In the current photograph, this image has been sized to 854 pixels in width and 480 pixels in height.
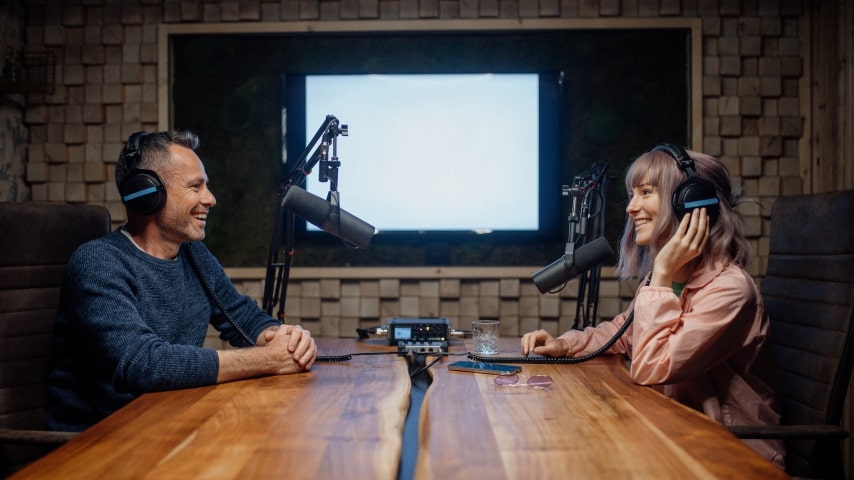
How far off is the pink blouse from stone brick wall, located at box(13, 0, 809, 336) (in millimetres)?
1636

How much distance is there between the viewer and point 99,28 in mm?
3367

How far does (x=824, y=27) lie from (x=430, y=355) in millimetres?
2515

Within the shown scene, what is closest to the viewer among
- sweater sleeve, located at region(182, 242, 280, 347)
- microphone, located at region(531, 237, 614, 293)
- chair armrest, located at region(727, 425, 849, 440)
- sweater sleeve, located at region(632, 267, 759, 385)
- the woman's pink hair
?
chair armrest, located at region(727, 425, 849, 440)

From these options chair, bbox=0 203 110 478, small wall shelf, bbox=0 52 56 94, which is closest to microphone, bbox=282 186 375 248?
chair, bbox=0 203 110 478

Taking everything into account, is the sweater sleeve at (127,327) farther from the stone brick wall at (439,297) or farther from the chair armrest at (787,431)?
the stone brick wall at (439,297)

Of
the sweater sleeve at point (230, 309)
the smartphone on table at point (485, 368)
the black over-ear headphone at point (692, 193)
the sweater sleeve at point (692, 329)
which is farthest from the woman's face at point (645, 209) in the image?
the sweater sleeve at point (230, 309)

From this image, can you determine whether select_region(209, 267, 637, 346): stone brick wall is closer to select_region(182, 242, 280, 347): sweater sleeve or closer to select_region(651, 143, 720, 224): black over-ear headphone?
select_region(182, 242, 280, 347): sweater sleeve

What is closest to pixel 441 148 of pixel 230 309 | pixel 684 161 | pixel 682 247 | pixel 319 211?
pixel 230 309

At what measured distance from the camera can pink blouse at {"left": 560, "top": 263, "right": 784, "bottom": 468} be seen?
1517mm

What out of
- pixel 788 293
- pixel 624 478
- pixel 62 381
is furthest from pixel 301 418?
pixel 788 293

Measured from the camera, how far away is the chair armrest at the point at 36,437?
141 cm

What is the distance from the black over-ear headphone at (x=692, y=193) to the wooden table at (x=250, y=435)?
2.57 ft

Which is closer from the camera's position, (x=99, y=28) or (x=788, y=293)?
(x=788, y=293)

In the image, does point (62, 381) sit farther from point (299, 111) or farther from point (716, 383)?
point (299, 111)
